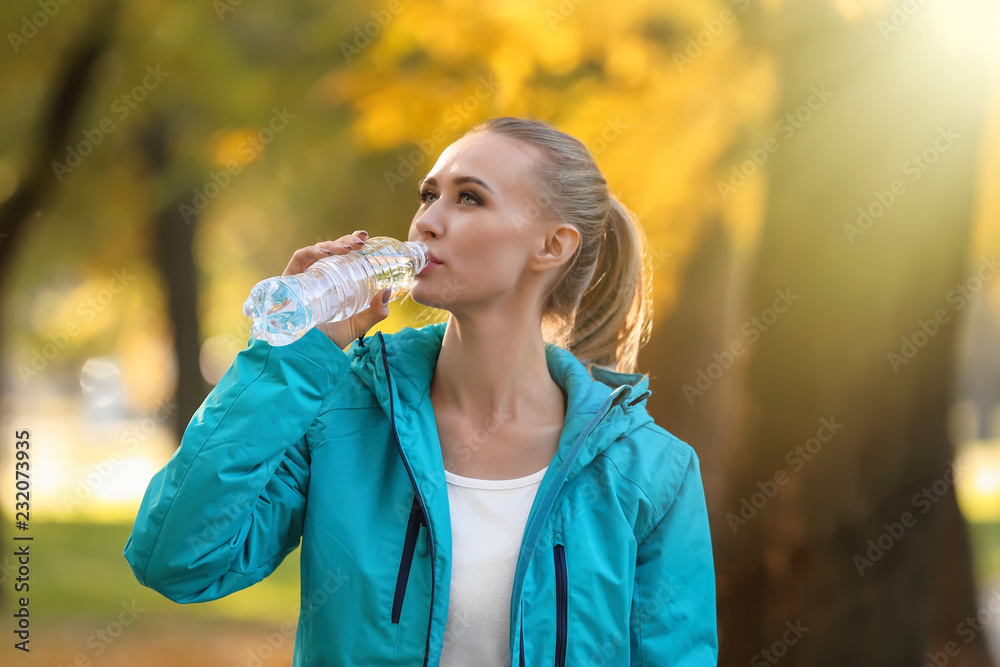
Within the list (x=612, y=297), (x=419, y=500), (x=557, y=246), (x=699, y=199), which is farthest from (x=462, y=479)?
(x=699, y=199)

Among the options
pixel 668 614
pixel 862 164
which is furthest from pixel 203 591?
pixel 862 164

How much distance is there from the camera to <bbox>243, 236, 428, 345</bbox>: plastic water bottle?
2203mm

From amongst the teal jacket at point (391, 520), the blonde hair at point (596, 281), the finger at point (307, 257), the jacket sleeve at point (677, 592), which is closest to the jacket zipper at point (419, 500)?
the teal jacket at point (391, 520)

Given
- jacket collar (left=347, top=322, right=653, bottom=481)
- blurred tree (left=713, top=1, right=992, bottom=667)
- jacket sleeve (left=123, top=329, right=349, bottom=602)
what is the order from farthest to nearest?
blurred tree (left=713, top=1, right=992, bottom=667)
jacket collar (left=347, top=322, right=653, bottom=481)
jacket sleeve (left=123, top=329, right=349, bottom=602)

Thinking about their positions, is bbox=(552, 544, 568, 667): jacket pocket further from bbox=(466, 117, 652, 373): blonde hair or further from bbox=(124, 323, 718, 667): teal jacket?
bbox=(466, 117, 652, 373): blonde hair

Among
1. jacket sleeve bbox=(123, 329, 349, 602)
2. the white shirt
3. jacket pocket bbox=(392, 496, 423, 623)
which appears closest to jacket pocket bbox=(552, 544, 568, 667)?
the white shirt

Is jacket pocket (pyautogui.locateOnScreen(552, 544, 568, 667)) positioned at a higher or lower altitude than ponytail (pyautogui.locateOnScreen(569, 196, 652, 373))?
lower

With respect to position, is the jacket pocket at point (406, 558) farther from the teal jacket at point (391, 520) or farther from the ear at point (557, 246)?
the ear at point (557, 246)

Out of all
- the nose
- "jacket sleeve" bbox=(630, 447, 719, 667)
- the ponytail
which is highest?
the nose

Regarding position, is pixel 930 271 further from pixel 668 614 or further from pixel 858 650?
pixel 668 614

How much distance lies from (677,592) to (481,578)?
0.57m

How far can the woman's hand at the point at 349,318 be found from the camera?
230 cm

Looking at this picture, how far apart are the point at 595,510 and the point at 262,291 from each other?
1.06 meters

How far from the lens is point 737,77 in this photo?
605 centimetres
